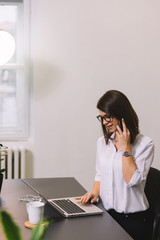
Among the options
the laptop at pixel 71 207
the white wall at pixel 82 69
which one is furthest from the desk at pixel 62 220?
the white wall at pixel 82 69

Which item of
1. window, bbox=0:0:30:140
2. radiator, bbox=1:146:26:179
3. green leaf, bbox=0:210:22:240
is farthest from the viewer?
window, bbox=0:0:30:140

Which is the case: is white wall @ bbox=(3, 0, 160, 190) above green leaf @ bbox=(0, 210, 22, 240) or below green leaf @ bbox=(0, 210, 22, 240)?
above

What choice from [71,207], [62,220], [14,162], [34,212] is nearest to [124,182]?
[71,207]

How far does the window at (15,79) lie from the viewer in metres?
3.39

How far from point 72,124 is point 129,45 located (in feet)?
2.87

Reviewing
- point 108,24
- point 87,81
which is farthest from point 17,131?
point 108,24

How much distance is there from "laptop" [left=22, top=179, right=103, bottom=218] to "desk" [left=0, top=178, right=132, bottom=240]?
2cm

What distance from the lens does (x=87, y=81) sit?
11.1ft

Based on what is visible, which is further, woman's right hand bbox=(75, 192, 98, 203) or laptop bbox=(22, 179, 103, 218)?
woman's right hand bbox=(75, 192, 98, 203)

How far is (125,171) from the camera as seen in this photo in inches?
76.2

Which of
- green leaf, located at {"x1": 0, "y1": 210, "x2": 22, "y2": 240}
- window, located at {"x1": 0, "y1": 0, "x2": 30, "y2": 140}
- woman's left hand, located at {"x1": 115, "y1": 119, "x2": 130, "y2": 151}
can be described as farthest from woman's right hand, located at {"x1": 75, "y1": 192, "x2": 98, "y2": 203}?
window, located at {"x1": 0, "y1": 0, "x2": 30, "y2": 140}

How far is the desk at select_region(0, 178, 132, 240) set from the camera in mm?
1410

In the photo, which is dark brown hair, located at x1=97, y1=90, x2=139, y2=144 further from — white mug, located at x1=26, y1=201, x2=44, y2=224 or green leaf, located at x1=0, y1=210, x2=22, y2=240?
green leaf, located at x1=0, y1=210, x2=22, y2=240

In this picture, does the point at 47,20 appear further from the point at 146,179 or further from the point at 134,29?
the point at 146,179
